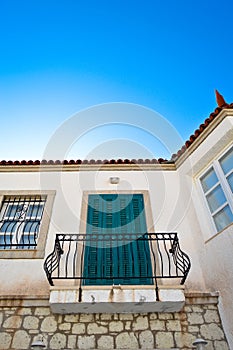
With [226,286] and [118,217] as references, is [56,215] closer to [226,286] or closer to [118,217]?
[118,217]

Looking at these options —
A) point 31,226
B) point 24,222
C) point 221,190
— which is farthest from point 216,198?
point 24,222

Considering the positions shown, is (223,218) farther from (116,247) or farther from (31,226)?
(31,226)

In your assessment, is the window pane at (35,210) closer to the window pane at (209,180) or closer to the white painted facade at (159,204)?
the white painted facade at (159,204)

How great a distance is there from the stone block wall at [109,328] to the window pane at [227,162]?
2906 mm

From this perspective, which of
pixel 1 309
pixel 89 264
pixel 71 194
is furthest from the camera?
pixel 71 194

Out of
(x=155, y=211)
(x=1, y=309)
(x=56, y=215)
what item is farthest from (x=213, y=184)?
(x=1, y=309)

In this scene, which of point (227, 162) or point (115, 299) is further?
point (227, 162)

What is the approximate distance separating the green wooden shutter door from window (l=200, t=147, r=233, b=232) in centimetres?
178

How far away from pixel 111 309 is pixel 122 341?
1.80 ft

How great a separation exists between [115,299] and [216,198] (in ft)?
10.9

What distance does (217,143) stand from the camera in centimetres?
588

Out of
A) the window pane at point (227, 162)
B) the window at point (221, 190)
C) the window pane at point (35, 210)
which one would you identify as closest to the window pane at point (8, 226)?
the window pane at point (35, 210)

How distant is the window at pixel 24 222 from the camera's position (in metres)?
5.75

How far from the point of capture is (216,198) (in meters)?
5.79
